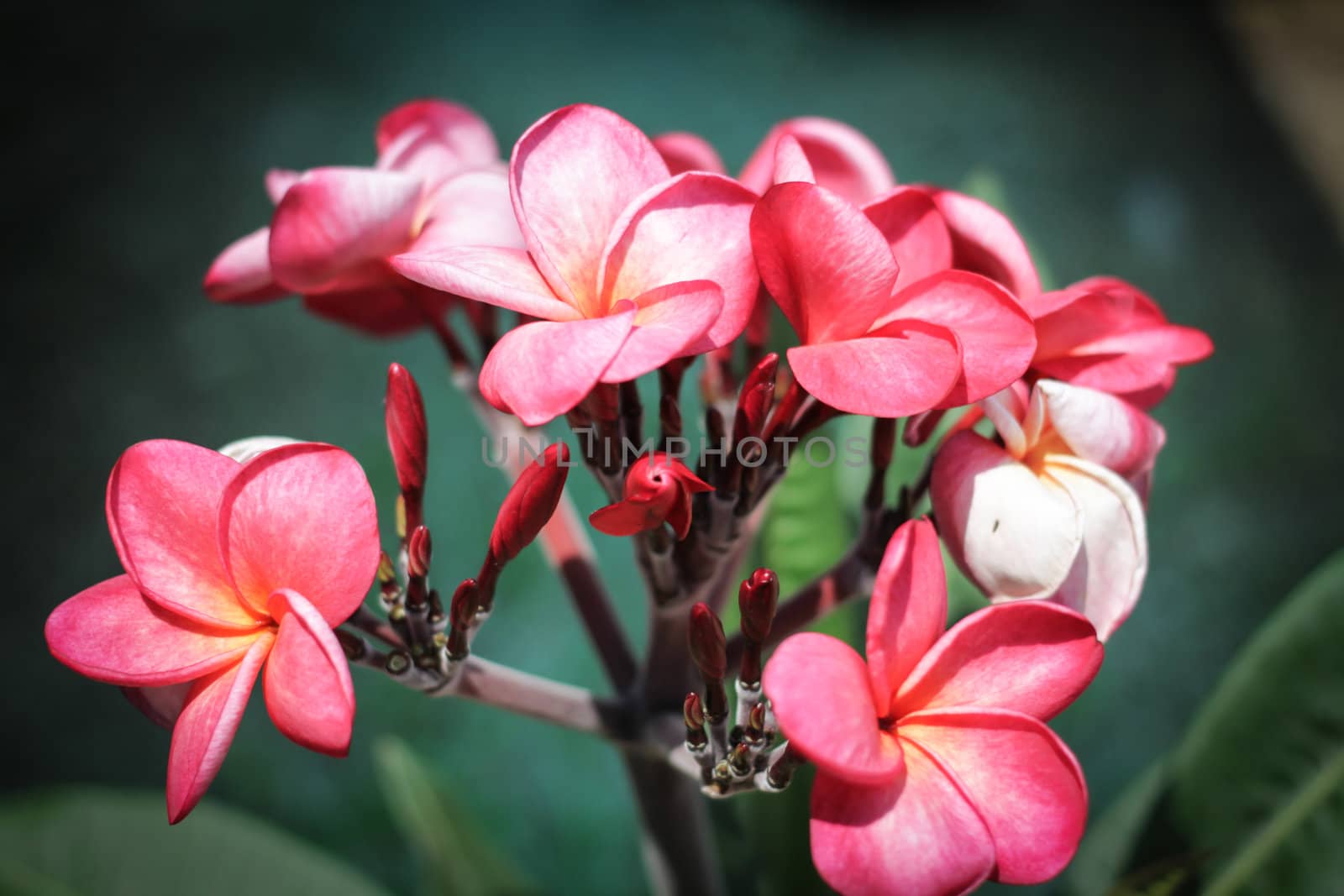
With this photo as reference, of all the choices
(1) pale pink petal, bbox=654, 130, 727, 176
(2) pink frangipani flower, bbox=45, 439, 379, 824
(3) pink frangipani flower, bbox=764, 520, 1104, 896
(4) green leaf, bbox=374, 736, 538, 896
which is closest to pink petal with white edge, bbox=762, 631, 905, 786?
(3) pink frangipani flower, bbox=764, 520, 1104, 896

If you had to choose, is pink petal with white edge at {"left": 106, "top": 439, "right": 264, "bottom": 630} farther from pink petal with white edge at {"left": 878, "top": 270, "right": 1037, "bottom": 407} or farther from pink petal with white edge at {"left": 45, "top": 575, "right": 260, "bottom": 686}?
pink petal with white edge at {"left": 878, "top": 270, "right": 1037, "bottom": 407}

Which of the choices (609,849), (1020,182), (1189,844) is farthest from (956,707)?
(1020,182)

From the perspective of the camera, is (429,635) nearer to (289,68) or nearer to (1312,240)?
(289,68)

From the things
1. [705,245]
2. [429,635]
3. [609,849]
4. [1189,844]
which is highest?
[705,245]

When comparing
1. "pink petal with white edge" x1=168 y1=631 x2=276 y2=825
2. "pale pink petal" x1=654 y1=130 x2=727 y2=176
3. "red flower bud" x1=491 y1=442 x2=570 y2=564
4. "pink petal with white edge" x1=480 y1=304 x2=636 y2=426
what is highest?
"pale pink petal" x1=654 y1=130 x2=727 y2=176

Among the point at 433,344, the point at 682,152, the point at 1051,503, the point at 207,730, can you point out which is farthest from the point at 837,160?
the point at 433,344

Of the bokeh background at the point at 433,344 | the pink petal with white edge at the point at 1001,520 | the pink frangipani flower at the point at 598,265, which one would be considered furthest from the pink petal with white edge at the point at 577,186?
the bokeh background at the point at 433,344

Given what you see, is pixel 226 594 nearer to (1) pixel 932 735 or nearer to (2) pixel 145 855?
(1) pixel 932 735
